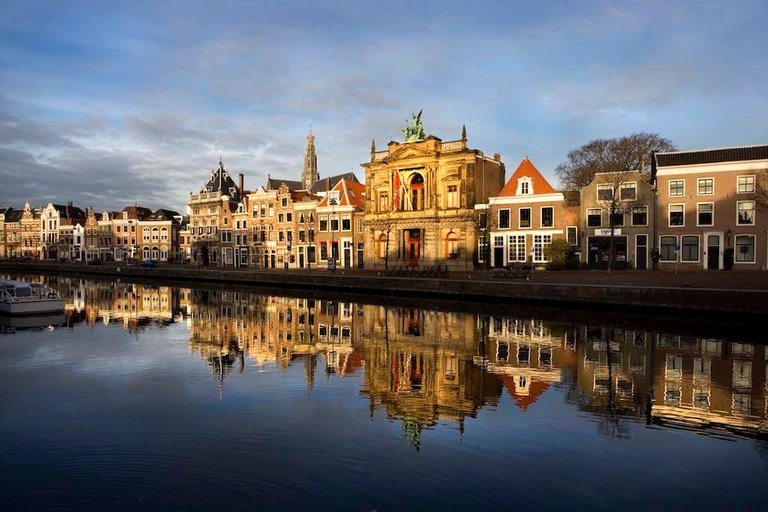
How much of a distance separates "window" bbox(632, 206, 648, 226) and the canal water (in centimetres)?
2648

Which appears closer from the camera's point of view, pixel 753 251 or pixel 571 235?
pixel 753 251

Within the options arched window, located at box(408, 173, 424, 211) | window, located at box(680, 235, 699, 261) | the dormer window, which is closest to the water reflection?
the dormer window

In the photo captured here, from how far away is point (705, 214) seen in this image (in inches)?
1817

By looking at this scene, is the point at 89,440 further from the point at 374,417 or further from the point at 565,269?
the point at 565,269

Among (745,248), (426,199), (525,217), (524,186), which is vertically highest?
(524,186)

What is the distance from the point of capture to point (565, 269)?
4812 cm

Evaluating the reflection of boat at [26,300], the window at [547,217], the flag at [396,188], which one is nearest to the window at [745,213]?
the window at [547,217]

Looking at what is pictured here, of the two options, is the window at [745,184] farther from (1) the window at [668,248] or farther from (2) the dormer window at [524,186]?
(2) the dormer window at [524,186]

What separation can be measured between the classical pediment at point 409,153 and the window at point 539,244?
46.9 ft

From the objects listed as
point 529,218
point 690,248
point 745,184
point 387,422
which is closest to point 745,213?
point 745,184

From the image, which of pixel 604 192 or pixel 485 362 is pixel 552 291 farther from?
pixel 604 192

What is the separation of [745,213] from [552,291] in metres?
21.7

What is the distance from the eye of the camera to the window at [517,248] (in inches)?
2120

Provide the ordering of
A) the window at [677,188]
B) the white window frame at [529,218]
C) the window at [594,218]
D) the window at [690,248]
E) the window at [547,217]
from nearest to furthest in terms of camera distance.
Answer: the window at [690,248]
the window at [677,188]
the window at [594,218]
the window at [547,217]
the white window frame at [529,218]
